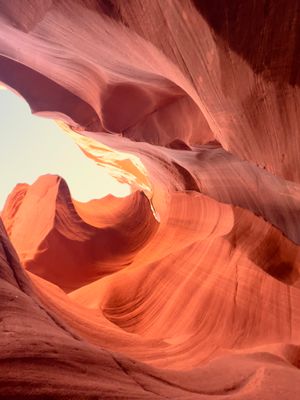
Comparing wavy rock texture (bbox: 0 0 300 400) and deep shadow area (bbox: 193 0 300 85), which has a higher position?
deep shadow area (bbox: 193 0 300 85)

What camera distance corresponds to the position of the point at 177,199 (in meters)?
5.65

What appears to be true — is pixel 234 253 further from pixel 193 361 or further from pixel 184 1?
pixel 184 1

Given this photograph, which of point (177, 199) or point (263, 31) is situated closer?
point (263, 31)

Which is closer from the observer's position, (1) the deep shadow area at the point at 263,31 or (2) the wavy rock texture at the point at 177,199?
(2) the wavy rock texture at the point at 177,199

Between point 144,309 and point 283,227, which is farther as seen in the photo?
point 144,309

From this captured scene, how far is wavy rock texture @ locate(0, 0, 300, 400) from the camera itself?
2.07 metres

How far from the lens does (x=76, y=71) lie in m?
5.69

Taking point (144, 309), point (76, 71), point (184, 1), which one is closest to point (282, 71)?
point (184, 1)

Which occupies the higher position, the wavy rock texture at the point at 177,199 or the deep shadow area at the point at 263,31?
the deep shadow area at the point at 263,31

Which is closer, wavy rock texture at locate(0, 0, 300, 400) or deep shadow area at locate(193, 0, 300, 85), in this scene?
wavy rock texture at locate(0, 0, 300, 400)

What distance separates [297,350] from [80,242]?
238 inches

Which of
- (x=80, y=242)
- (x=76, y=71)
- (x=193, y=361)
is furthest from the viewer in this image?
(x=80, y=242)

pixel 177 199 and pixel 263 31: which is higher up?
pixel 263 31

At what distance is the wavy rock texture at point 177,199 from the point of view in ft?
6.78
